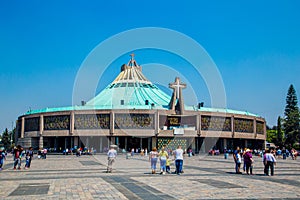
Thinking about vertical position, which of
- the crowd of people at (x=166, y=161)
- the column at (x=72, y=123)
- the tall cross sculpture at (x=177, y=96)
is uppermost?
Result: the tall cross sculpture at (x=177, y=96)

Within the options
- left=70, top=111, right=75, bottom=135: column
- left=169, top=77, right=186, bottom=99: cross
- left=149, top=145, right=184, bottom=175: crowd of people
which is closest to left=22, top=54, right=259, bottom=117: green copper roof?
left=70, top=111, right=75, bottom=135: column

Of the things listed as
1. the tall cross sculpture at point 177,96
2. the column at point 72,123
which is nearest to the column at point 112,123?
the column at point 72,123

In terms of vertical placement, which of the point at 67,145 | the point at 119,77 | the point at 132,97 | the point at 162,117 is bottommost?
the point at 67,145

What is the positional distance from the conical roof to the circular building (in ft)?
0.76

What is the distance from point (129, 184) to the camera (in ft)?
40.3

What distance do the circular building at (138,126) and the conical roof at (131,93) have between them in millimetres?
231

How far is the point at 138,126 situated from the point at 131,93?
46.5 feet

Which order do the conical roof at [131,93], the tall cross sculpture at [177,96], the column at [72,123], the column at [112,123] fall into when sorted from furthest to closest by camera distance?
1. the conical roof at [131,93]
2. the tall cross sculpture at [177,96]
3. the column at [72,123]
4. the column at [112,123]

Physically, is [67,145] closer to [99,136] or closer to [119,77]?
[99,136]

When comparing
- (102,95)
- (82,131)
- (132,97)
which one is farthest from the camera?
(102,95)

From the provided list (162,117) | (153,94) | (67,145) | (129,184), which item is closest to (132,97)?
(153,94)

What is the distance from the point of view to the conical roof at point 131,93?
6677 cm

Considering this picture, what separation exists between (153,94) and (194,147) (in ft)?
55.3

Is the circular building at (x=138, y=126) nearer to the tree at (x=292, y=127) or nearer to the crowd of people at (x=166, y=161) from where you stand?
the tree at (x=292, y=127)
